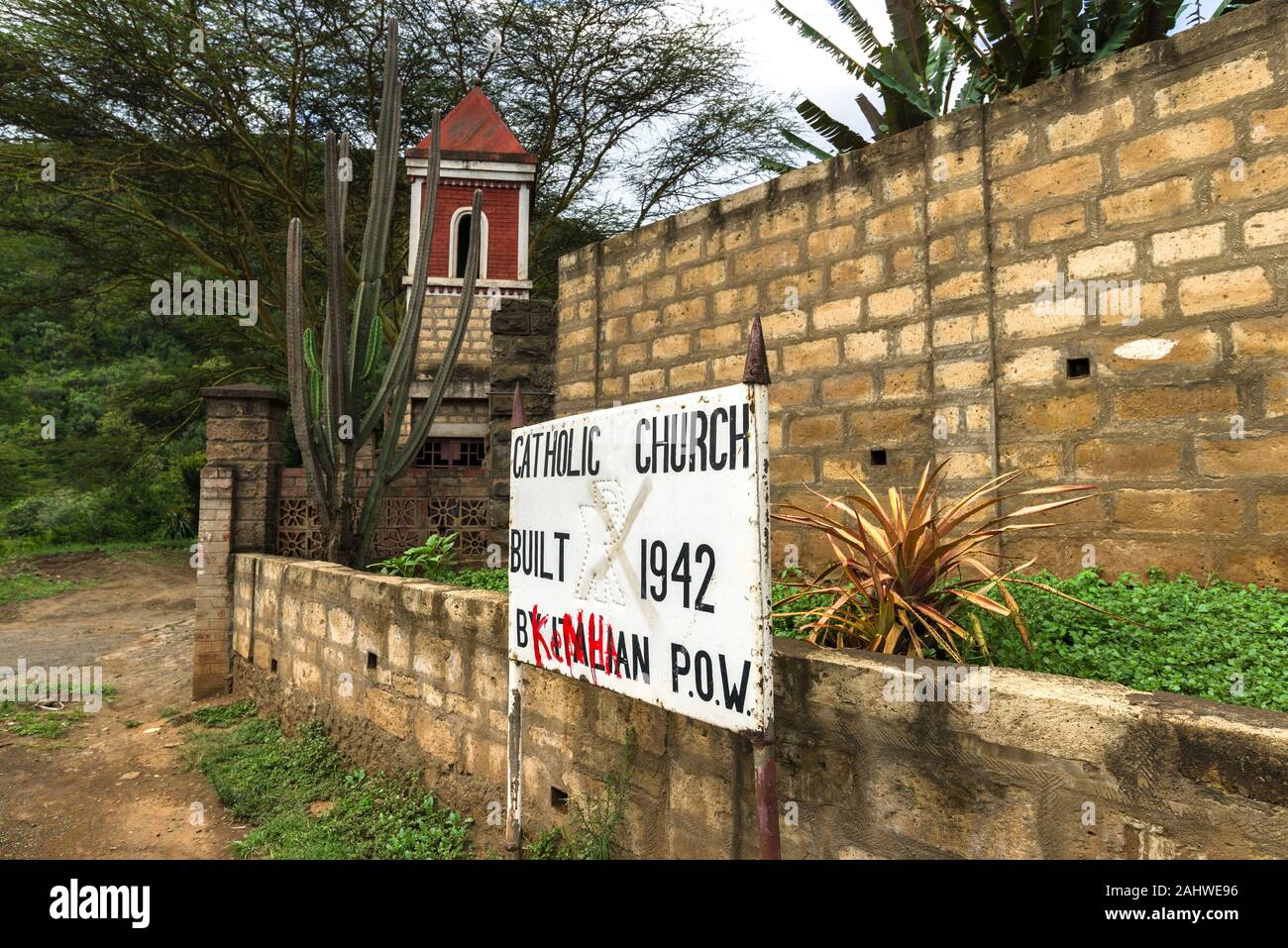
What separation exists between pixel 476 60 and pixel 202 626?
44.5ft

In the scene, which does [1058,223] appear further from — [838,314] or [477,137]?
[477,137]

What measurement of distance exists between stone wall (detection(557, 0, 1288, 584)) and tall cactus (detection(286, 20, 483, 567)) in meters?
3.52

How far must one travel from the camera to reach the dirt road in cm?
446

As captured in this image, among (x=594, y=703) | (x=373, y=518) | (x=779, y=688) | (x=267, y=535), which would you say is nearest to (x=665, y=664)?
(x=779, y=688)

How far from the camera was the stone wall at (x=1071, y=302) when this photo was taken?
3434 millimetres

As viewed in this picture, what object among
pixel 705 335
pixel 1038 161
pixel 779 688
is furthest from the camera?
pixel 705 335

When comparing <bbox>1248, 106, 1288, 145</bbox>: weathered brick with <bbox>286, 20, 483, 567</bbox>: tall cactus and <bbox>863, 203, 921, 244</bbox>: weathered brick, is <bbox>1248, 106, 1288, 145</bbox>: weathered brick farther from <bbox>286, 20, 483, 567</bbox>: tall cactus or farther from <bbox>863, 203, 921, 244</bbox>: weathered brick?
<bbox>286, 20, 483, 567</bbox>: tall cactus

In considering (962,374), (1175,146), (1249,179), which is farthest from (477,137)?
(1249,179)

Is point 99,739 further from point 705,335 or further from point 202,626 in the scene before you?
point 705,335

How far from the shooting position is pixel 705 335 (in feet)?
18.9

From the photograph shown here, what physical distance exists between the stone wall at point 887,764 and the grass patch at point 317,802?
0.68ft

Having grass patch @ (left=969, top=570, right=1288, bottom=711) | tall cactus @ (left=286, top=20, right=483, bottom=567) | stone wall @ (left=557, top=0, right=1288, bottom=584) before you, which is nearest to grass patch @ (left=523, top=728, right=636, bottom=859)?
grass patch @ (left=969, top=570, right=1288, bottom=711)

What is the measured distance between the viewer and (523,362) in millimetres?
7164

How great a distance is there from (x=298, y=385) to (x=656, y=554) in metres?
5.57
